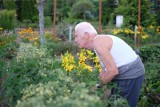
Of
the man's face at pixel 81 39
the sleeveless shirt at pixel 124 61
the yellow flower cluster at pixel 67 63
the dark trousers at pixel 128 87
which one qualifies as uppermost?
the man's face at pixel 81 39

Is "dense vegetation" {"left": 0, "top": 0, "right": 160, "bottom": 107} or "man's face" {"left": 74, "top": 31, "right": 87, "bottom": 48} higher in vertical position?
"man's face" {"left": 74, "top": 31, "right": 87, "bottom": 48}

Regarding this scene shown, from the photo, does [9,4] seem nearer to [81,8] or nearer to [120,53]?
[81,8]

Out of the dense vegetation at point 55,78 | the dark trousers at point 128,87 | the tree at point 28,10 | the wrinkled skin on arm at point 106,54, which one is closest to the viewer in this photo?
the dense vegetation at point 55,78

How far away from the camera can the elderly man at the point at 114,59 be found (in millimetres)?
3262

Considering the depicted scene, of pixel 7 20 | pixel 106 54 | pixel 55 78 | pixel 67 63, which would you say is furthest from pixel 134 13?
pixel 55 78

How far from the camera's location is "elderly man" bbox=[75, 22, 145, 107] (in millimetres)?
3262

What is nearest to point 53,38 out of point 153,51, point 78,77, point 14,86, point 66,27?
point 66,27

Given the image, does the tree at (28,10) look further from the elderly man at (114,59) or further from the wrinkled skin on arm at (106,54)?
the wrinkled skin on arm at (106,54)

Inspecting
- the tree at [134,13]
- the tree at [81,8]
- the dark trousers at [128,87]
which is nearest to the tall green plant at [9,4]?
the tree at [81,8]

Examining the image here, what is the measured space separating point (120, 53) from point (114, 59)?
0.26 feet

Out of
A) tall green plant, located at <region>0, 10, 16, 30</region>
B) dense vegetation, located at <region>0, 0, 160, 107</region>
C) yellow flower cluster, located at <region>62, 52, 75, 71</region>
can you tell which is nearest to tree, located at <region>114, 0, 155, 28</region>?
dense vegetation, located at <region>0, 0, 160, 107</region>

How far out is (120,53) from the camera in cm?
340

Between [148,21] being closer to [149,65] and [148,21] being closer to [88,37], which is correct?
[149,65]

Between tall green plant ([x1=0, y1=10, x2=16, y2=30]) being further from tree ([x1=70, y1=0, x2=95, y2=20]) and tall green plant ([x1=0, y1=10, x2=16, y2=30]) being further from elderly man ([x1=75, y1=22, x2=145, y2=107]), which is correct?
elderly man ([x1=75, y1=22, x2=145, y2=107])
